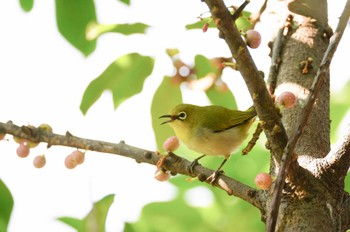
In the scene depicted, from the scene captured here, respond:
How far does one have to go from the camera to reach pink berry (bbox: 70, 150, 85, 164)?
8.46 ft

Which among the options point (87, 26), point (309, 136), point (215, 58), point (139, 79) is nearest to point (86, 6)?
point (87, 26)

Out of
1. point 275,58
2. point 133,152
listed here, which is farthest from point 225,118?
point 133,152

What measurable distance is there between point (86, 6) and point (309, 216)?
58.1 inches

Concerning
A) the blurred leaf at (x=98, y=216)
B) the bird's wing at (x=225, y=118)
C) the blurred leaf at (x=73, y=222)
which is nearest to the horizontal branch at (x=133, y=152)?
the blurred leaf at (x=98, y=216)

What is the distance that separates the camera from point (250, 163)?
327 centimetres

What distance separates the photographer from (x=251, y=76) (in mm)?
1862

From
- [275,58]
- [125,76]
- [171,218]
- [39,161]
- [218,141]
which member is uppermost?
[125,76]

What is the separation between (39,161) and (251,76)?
133 centimetres

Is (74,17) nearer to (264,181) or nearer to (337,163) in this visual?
(264,181)

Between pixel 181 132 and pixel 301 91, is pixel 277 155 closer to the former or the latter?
pixel 301 91

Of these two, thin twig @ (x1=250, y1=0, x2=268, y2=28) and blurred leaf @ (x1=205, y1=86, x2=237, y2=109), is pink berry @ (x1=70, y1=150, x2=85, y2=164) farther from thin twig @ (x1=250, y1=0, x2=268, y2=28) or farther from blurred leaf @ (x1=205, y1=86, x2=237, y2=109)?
thin twig @ (x1=250, y1=0, x2=268, y2=28)

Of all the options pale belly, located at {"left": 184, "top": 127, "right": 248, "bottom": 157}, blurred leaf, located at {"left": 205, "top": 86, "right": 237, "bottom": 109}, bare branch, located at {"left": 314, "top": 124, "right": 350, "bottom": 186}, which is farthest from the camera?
pale belly, located at {"left": 184, "top": 127, "right": 248, "bottom": 157}

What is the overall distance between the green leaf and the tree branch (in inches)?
53.5

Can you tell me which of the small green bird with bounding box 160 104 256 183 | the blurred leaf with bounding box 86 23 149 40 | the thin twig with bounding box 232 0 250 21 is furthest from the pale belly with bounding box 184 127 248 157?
the thin twig with bounding box 232 0 250 21
